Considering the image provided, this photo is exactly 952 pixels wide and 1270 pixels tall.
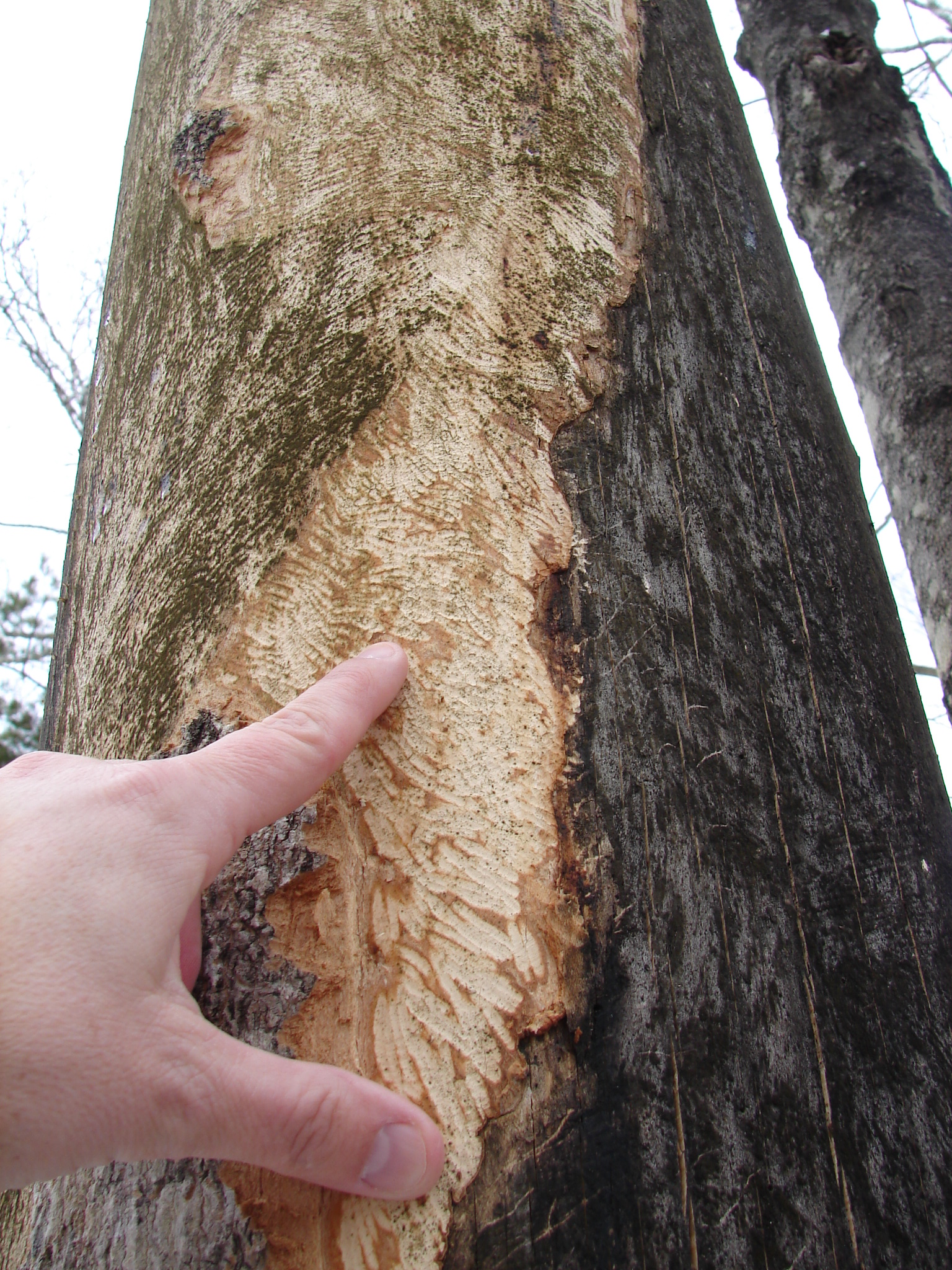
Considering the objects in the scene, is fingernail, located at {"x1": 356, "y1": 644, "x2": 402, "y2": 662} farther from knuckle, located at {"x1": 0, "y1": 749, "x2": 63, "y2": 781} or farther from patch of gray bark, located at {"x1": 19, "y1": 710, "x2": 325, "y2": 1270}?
knuckle, located at {"x1": 0, "y1": 749, "x2": 63, "y2": 781}

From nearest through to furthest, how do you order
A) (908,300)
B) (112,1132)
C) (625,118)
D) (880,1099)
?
(112,1132), (880,1099), (625,118), (908,300)

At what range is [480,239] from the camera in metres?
0.93

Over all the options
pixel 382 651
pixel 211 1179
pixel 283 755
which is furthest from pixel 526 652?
pixel 211 1179

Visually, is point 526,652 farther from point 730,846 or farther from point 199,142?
point 199,142

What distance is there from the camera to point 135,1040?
1.86ft

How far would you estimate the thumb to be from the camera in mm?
570

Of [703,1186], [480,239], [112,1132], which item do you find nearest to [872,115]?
[480,239]

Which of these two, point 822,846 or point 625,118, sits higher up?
point 625,118

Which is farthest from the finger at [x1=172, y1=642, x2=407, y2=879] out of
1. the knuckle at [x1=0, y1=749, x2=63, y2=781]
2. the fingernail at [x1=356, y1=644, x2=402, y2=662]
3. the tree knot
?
the tree knot

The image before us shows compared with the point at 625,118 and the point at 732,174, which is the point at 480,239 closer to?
the point at 625,118

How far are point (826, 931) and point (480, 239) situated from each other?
2.68 ft

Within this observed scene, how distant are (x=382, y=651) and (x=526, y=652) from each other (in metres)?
Answer: 0.13

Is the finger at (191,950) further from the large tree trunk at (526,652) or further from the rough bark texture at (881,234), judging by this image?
the rough bark texture at (881,234)

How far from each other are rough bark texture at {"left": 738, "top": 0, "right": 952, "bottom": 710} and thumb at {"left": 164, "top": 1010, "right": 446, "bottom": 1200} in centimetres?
147
